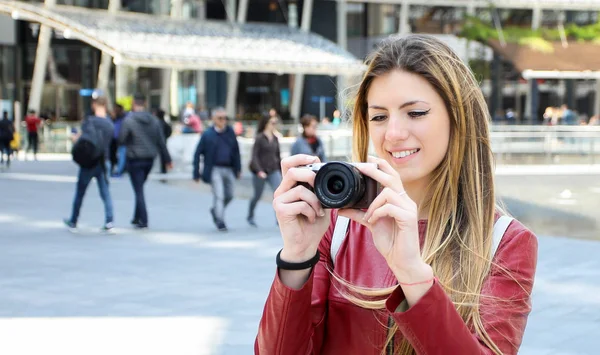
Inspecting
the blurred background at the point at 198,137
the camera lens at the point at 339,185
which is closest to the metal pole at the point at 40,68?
the blurred background at the point at 198,137

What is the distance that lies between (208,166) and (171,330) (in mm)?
6827

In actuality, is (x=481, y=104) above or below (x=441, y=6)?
Result: below

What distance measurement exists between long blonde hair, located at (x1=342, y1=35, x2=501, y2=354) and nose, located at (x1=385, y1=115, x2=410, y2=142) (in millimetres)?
111

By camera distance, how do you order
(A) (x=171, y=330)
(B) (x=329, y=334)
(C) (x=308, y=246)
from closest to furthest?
1. (C) (x=308, y=246)
2. (B) (x=329, y=334)
3. (A) (x=171, y=330)

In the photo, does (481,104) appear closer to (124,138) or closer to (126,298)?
(126,298)

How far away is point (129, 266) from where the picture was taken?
10.3 m

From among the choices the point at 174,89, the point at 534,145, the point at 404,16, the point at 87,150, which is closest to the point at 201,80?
the point at 174,89

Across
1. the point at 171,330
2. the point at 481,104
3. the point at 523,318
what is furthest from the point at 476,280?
the point at 171,330

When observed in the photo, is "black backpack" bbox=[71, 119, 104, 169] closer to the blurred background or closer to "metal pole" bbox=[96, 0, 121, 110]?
the blurred background

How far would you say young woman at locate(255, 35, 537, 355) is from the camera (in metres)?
2.12

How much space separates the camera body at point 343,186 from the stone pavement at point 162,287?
4.68m

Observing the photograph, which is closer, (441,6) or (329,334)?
(329,334)

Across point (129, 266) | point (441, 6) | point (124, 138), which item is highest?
point (441, 6)

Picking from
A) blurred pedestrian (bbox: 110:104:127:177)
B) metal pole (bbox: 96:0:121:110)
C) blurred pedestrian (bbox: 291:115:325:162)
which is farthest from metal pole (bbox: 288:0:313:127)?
blurred pedestrian (bbox: 291:115:325:162)
